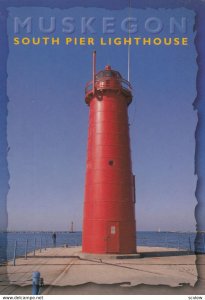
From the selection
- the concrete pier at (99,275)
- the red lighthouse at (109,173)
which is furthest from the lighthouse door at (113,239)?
the concrete pier at (99,275)

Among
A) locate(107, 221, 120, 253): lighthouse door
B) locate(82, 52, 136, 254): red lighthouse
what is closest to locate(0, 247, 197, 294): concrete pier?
locate(107, 221, 120, 253): lighthouse door

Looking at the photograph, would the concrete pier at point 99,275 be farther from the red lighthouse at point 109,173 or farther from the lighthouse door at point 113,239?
the red lighthouse at point 109,173

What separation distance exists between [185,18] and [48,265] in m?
11.2

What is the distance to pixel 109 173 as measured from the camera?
1912 centimetres

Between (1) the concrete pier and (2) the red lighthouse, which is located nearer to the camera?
(1) the concrete pier

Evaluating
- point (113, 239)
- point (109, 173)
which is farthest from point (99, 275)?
point (109, 173)

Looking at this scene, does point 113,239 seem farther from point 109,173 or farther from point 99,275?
point 99,275

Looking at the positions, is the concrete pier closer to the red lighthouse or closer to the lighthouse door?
the lighthouse door

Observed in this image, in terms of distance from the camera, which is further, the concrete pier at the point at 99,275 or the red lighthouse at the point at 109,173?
the red lighthouse at the point at 109,173

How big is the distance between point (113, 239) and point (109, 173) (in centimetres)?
340

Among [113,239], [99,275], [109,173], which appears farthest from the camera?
[109,173]

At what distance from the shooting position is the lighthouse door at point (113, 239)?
60.3ft

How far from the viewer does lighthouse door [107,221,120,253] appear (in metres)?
18.4

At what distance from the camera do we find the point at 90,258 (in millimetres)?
17766
